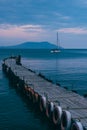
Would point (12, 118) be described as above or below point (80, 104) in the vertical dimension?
below

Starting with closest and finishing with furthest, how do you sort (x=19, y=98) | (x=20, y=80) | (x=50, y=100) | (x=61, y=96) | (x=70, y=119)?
(x=70, y=119) → (x=50, y=100) → (x=61, y=96) → (x=19, y=98) → (x=20, y=80)

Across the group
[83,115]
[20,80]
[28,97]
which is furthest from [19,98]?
[83,115]

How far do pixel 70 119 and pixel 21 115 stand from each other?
34.5 ft

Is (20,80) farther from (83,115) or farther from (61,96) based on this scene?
(83,115)

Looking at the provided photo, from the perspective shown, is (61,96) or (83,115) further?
(61,96)

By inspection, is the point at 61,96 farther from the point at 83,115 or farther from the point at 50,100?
the point at 83,115

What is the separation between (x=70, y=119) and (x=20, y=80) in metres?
25.2

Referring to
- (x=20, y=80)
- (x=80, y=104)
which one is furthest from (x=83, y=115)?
(x=20, y=80)

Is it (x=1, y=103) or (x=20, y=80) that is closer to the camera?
(x=1, y=103)

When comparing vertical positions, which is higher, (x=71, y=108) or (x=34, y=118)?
(x=71, y=108)

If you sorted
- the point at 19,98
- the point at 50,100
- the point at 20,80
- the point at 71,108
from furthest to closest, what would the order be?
1. the point at 20,80
2. the point at 19,98
3. the point at 50,100
4. the point at 71,108

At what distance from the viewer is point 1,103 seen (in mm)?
40938

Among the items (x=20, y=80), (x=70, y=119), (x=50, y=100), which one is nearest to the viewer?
(x=70, y=119)

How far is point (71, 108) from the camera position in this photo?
95.2ft
